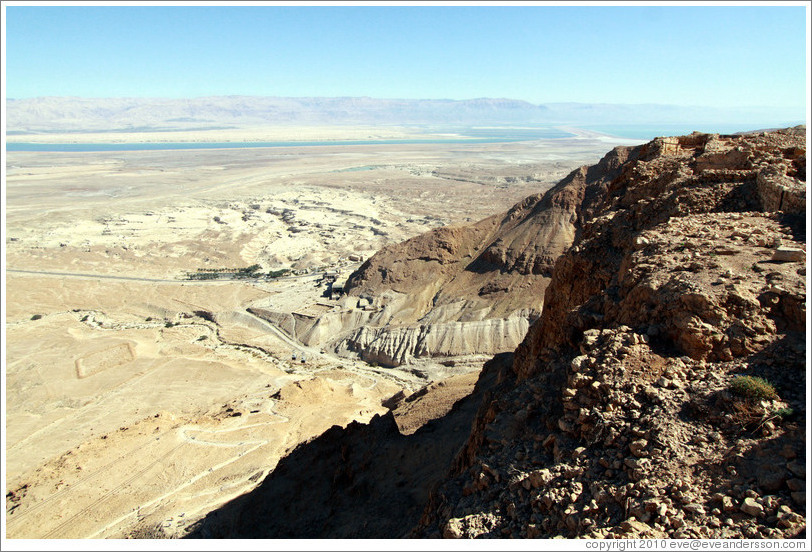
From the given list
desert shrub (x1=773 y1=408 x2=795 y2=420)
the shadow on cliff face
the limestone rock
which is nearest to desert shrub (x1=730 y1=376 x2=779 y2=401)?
desert shrub (x1=773 y1=408 x2=795 y2=420)

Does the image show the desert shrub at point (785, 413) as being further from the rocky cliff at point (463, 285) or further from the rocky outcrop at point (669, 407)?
the rocky cliff at point (463, 285)

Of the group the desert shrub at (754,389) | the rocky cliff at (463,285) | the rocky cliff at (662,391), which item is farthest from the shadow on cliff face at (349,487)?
the rocky cliff at (463,285)

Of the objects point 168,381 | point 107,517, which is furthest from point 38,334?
point 107,517

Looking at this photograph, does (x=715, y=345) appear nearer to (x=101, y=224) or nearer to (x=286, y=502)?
(x=286, y=502)

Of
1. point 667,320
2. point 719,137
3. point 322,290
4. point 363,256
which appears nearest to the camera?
point 667,320

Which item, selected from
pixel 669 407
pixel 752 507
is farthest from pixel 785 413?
pixel 752 507

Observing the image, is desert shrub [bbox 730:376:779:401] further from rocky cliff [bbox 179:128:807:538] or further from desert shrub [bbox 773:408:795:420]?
desert shrub [bbox 773:408:795:420]
